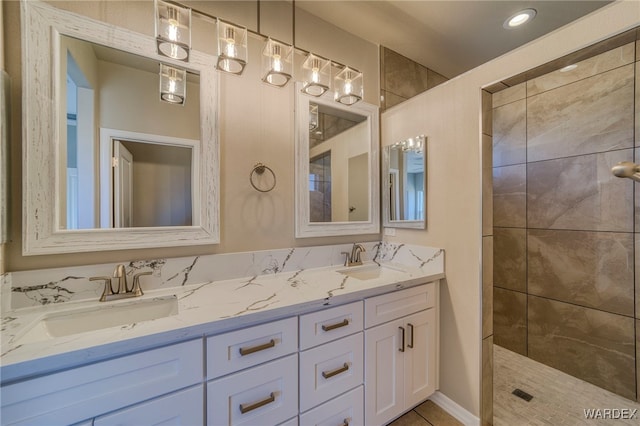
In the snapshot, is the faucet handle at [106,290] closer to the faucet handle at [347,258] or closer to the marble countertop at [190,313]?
the marble countertop at [190,313]

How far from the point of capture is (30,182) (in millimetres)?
1019

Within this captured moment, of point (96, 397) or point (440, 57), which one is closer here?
point (96, 397)

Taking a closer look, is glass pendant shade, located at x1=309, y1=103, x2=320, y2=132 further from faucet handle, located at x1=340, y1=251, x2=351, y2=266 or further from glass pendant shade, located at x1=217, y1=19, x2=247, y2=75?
faucet handle, located at x1=340, y1=251, x2=351, y2=266

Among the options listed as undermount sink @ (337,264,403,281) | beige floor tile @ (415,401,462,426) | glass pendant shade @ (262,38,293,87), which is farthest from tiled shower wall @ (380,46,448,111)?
beige floor tile @ (415,401,462,426)

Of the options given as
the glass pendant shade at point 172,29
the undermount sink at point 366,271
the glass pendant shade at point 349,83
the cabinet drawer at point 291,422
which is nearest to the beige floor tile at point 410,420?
the cabinet drawer at point 291,422

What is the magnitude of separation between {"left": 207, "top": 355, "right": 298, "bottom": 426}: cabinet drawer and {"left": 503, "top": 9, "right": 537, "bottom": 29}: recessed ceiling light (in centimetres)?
252

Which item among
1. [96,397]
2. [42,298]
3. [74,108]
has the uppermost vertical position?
[74,108]

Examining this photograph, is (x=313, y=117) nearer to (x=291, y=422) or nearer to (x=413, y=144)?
(x=413, y=144)

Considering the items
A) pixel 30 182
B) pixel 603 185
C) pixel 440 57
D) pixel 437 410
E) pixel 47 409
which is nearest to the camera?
pixel 47 409

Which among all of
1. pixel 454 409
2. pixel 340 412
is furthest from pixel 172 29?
pixel 454 409

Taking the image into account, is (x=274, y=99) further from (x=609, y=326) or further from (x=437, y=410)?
(x=609, y=326)

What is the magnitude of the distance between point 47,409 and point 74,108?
1170mm

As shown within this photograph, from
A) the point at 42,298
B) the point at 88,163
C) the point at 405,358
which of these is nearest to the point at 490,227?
the point at 405,358

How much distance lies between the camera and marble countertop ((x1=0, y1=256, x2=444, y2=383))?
703mm
